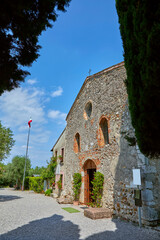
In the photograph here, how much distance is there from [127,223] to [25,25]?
22.0 ft

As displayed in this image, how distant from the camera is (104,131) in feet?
28.6

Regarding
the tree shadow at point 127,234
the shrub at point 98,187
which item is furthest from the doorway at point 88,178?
the tree shadow at point 127,234

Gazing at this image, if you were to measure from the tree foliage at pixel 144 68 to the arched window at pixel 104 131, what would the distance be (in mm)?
4658

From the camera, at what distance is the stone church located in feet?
18.7

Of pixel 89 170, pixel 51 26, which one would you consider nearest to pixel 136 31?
pixel 51 26

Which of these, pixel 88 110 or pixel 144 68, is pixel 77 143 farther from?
pixel 144 68

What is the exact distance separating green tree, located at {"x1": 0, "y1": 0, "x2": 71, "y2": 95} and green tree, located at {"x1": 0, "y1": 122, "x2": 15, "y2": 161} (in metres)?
12.6

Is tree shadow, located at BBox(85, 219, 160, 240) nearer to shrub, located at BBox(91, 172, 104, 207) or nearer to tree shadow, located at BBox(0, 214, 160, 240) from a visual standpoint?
tree shadow, located at BBox(0, 214, 160, 240)

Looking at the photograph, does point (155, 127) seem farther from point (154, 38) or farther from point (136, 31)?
point (136, 31)

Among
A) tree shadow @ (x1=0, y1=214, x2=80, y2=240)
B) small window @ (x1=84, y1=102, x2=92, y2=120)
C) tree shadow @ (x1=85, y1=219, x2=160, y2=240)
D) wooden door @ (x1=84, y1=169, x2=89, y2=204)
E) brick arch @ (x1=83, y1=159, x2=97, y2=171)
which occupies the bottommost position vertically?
tree shadow @ (x1=0, y1=214, x2=80, y2=240)

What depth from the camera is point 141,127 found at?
357 cm

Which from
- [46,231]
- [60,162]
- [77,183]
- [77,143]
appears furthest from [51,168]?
[46,231]

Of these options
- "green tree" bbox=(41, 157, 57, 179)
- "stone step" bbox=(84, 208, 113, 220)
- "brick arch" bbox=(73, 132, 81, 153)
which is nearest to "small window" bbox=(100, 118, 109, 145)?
"brick arch" bbox=(73, 132, 81, 153)

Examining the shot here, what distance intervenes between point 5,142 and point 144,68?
1425cm
